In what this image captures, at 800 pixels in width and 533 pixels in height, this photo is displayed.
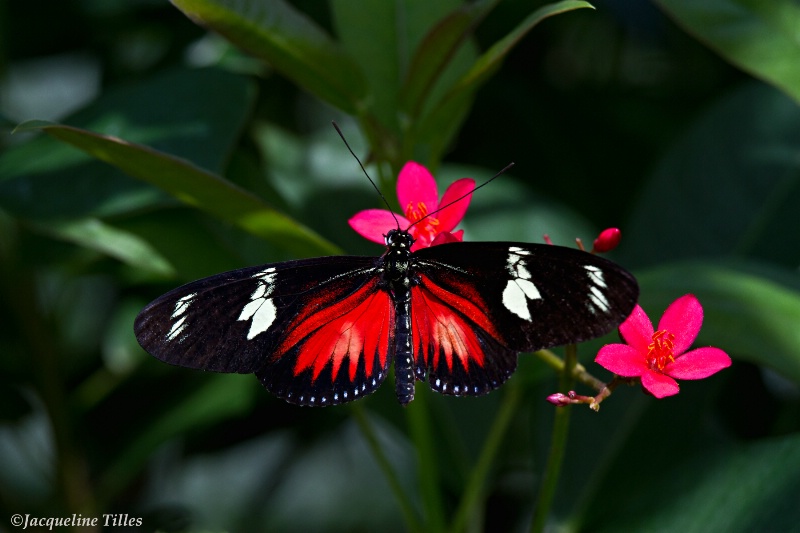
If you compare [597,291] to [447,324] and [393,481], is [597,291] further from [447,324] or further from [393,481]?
[393,481]

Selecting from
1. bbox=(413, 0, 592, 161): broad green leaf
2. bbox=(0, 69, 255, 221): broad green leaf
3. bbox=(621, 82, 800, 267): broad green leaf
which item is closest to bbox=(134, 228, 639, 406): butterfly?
bbox=(413, 0, 592, 161): broad green leaf

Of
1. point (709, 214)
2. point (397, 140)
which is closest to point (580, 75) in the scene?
point (709, 214)

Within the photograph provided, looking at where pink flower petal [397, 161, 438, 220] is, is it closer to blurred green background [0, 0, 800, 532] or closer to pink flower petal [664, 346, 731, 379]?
blurred green background [0, 0, 800, 532]

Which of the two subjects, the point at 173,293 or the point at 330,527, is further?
the point at 330,527

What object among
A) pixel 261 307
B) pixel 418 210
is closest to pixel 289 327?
pixel 261 307

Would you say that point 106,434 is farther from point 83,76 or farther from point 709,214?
point 83,76
